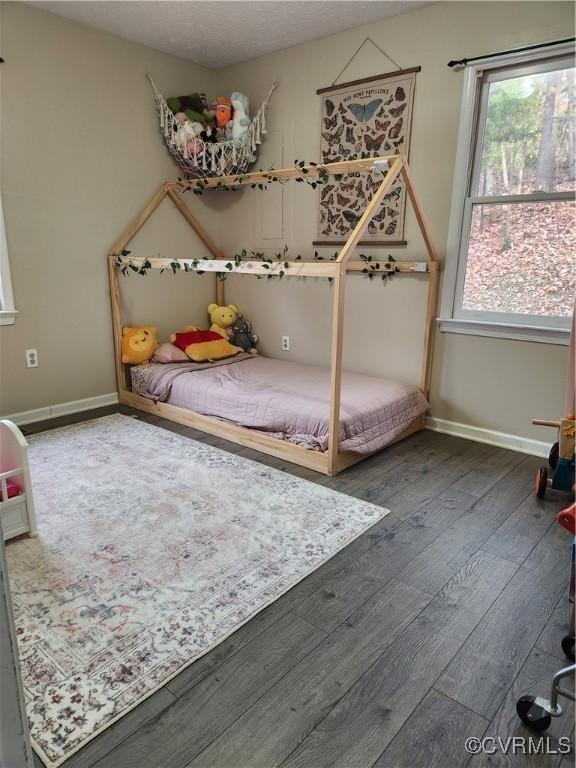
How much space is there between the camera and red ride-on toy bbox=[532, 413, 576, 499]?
203 centimetres

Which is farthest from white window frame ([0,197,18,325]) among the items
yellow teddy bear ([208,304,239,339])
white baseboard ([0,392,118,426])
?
yellow teddy bear ([208,304,239,339])

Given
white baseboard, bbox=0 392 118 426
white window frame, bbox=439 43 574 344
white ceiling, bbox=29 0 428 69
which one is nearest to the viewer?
white window frame, bbox=439 43 574 344

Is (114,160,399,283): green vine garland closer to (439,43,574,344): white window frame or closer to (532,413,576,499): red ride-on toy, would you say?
(439,43,574,344): white window frame

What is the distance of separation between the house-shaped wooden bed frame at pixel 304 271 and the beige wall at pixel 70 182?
102 mm

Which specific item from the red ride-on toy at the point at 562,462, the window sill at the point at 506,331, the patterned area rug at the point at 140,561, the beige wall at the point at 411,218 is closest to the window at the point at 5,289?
the patterned area rug at the point at 140,561

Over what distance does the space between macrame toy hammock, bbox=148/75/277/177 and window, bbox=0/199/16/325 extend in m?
1.34

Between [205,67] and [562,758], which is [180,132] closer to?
[205,67]

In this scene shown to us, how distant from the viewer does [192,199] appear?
4137mm

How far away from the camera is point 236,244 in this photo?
14.1 feet

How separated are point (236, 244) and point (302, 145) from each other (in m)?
1.00

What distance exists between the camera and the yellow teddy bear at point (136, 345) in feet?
A: 12.2

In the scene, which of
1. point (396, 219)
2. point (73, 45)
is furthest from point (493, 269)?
point (73, 45)

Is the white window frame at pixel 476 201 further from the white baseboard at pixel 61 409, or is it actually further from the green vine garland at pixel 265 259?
the white baseboard at pixel 61 409

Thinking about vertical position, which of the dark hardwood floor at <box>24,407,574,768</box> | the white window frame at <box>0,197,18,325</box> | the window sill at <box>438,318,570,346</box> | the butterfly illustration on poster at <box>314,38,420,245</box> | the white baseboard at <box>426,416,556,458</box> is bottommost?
the dark hardwood floor at <box>24,407,574,768</box>
